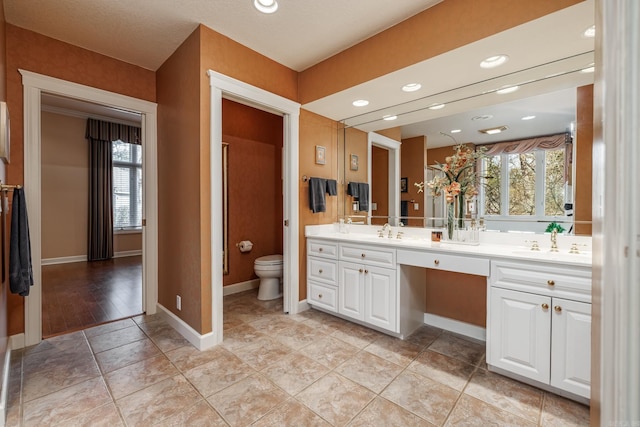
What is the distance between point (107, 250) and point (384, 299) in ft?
19.4

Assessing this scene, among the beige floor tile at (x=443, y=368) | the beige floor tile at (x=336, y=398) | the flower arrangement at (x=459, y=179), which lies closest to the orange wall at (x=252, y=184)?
the beige floor tile at (x=336, y=398)

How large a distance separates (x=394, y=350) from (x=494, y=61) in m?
2.28

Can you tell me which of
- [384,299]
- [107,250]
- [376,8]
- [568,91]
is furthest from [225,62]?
[107,250]

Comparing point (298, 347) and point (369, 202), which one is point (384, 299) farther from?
point (369, 202)

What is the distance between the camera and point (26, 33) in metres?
2.32

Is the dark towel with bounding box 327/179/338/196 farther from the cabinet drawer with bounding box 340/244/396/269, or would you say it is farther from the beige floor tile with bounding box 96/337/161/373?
the beige floor tile with bounding box 96/337/161/373

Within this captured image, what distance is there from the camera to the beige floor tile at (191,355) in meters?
2.06

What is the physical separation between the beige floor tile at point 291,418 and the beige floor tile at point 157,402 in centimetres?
47

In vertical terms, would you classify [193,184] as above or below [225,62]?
below

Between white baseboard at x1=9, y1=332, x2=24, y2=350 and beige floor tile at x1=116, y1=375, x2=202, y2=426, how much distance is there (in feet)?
4.33

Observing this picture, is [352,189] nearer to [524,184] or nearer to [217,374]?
[524,184]

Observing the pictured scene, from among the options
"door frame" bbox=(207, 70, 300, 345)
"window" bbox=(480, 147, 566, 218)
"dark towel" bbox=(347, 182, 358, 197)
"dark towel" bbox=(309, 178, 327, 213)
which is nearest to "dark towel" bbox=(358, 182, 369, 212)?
"dark towel" bbox=(347, 182, 358, 197)

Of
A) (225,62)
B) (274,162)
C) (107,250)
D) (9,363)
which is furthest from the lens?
(107,250)

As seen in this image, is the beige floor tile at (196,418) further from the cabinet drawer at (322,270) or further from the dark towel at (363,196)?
the dark towel at (363,196)
